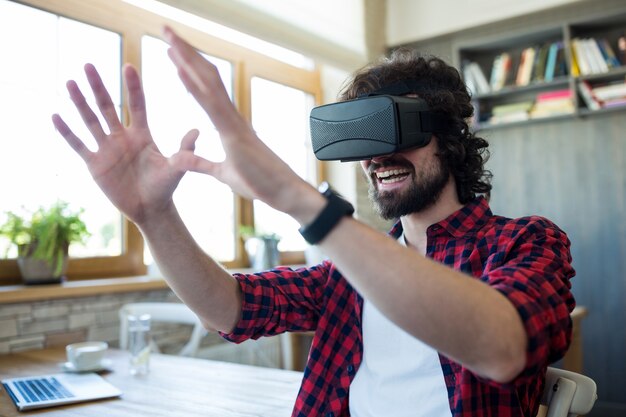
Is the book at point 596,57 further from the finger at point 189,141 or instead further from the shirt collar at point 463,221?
the finger at point 189,141

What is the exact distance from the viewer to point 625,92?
128 inches

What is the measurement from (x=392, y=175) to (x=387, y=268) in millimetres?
535

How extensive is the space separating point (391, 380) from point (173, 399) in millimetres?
570

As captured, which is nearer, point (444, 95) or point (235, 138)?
point (235, 138)

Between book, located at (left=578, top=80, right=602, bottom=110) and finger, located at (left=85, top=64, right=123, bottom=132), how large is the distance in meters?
3.15

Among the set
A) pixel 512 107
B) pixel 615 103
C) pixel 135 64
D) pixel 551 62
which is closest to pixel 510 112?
pixel 512 107

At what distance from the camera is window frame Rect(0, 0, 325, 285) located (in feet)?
8.13

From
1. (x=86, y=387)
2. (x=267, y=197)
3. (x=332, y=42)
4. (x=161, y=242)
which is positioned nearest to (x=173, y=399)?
(x=86, y=387)

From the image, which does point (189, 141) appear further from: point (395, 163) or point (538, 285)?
point (538, 285)

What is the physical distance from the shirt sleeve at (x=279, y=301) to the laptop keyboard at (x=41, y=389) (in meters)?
0.52

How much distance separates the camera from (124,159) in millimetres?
928

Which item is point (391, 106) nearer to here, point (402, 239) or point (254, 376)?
point (402, 239)

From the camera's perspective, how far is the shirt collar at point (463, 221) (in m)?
1.13

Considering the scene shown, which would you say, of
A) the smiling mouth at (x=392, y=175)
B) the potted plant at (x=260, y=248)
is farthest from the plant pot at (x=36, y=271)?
the smiling mouth at (x=392, y=175)
